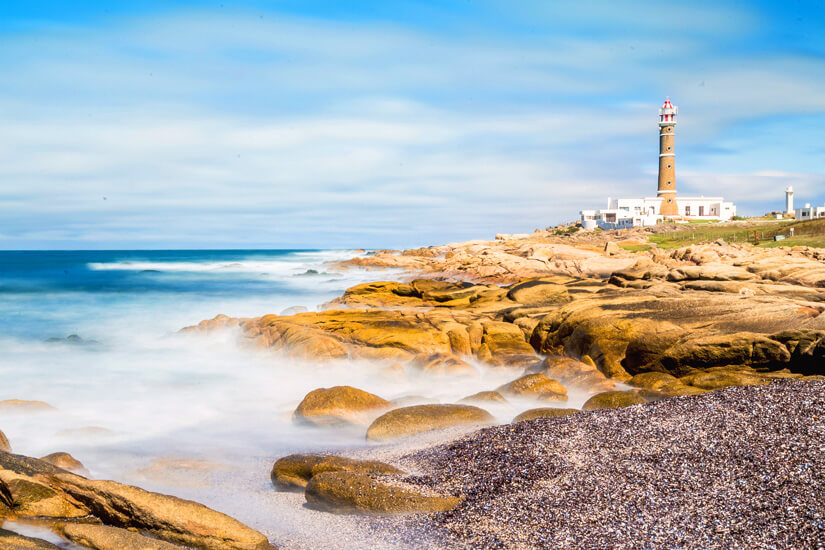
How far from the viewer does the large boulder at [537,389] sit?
1262 centimetres

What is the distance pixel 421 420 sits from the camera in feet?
34.0

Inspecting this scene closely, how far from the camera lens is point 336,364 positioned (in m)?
16.7

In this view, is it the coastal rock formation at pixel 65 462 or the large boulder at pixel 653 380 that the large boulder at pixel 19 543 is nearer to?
the coastal rock formation at pixel 65 462

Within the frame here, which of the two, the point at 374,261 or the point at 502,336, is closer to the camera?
the point at 502,336

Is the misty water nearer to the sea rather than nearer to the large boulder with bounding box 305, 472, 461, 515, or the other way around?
the sea

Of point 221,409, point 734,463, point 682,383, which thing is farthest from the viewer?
point 221,409

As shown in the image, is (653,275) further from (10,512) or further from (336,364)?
(10,512)

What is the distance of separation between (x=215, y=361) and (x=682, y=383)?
14.0 meters

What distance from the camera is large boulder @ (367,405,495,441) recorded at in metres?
10.2

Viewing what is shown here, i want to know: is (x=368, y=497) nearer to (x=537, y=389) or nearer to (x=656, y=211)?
(x=537, y=389)

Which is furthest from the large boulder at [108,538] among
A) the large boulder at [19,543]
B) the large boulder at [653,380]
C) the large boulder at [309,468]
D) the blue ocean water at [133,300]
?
the blue ocean water at [133,300]

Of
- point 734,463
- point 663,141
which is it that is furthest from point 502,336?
point 663,141

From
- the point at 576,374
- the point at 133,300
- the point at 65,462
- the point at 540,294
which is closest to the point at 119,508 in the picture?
the point at 65,462

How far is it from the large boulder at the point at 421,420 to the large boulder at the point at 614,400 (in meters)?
1.83
